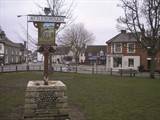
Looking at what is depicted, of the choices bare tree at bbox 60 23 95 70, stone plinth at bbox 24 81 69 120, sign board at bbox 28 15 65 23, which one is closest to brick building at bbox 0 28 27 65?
bare tree at bbox 60 23 95 70

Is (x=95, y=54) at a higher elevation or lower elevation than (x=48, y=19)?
higher

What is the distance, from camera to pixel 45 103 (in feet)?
37.9

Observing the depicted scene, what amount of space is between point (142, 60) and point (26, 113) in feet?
165

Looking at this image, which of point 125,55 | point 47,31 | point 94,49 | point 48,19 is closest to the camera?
point 48,19

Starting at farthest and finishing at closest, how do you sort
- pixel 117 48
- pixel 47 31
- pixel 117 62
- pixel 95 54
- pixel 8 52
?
pixel 95 54 → pixel 8 52 → pixel 117 62 → pixel 117 48 → pixel 47 31

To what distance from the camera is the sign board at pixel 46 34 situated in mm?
12398

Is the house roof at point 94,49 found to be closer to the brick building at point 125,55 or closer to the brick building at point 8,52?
the brick building at point 8,52

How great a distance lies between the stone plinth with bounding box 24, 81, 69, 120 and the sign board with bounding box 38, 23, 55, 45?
1.91 meters

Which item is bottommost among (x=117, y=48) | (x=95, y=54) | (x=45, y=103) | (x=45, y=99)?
(x=45, y=103)

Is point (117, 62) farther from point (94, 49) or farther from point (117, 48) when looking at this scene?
point (94, 49)

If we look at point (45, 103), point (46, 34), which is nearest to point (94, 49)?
point (46, 34)

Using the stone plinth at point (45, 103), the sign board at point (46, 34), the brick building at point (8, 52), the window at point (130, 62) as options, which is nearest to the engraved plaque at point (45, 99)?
the stone plinth at point (45, 103)

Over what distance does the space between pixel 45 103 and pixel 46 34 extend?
2.77 meters

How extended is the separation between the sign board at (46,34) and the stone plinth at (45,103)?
191 centimetres
